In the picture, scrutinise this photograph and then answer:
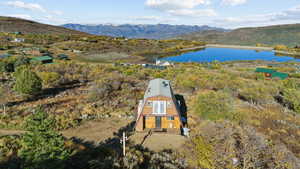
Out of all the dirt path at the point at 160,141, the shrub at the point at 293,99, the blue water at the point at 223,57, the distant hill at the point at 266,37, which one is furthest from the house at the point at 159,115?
the distant hill at the point at 266,37

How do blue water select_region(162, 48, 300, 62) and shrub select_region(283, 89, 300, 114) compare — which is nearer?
shrub select_region(283, 89, 300, 114)

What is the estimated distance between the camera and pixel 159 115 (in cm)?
1911

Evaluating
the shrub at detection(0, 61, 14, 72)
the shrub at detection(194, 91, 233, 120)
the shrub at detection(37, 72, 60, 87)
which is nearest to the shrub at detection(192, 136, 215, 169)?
the shrub at detection(194, 91, 233, 120)

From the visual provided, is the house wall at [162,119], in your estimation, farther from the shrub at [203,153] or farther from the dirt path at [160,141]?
→ the shrub at [203,153]

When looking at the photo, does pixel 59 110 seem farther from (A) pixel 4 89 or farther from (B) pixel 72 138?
(A) pixel 4 89

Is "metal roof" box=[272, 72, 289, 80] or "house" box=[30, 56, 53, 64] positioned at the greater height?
"house" box=[30, 56, 53, 64]

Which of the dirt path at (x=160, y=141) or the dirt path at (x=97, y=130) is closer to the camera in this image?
the dirt path at (x=160, y=141)

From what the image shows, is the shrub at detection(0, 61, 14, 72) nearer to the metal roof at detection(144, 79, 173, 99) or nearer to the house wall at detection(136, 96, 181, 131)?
the metal roof at detection(144, 79, 173, 99)

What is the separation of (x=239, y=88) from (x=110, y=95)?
24012 mm

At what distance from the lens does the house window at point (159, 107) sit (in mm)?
19078

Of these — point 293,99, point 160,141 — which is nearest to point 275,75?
point 293,99

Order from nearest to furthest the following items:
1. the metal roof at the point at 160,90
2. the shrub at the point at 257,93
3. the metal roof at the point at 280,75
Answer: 1. the metal roof at the point at 160,90
2. the shrub at the point at 257,93
3. the metal roof at the point at 280,75

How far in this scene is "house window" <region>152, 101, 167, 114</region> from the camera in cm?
1908

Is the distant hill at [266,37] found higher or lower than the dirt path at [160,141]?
higher
